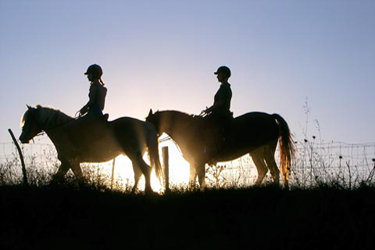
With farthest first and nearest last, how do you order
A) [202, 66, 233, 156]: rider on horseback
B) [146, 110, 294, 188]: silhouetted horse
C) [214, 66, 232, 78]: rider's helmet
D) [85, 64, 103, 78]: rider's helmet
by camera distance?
[146, 110, 294, 188]: silhouetted horse, [214, 66, 232, 78]: rider's helmet, [202, 66, 233, 156]: rider on horseback, [85, 64, 103, 78]: rider's helmet

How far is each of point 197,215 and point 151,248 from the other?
110 cm

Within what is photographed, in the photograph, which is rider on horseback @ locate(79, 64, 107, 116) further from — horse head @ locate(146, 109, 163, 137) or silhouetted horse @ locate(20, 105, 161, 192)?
horse head @ locate(146, 109, 163, 137)

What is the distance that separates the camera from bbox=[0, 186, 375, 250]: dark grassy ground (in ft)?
24.4

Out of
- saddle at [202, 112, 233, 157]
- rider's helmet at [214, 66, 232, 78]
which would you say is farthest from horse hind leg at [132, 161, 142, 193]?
rider's helmet at [214, 66, 232, 78]

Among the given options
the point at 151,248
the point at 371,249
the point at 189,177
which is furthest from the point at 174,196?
the point at 189,177

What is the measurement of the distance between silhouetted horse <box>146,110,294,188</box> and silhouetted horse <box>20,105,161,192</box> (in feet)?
3.78

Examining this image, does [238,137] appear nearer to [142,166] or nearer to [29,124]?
[142,166]

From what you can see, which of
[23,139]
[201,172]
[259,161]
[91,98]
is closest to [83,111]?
[91,98]

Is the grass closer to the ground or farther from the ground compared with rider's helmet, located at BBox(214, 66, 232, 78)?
closer to the ground

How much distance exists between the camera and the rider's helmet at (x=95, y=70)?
12.7m

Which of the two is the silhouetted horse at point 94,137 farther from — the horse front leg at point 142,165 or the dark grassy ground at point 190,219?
the dark grassy ground at point 190,219

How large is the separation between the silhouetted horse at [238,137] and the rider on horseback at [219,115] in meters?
0.13

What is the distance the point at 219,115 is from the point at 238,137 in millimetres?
779

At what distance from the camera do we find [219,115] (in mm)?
13961
